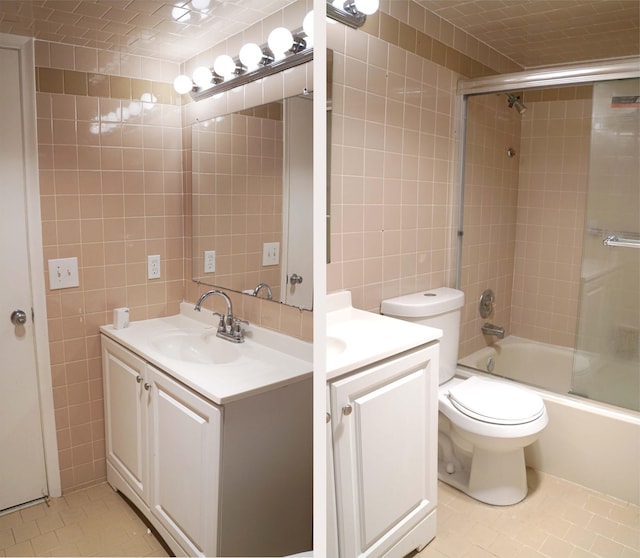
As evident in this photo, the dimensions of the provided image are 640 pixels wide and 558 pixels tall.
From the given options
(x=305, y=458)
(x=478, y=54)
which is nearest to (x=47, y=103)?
(x=305, y=458)

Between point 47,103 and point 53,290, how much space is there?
0.14m

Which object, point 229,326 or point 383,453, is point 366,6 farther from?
point 383,453

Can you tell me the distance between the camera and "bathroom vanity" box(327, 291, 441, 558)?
2.84 feet

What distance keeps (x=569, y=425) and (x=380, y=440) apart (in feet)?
2.33

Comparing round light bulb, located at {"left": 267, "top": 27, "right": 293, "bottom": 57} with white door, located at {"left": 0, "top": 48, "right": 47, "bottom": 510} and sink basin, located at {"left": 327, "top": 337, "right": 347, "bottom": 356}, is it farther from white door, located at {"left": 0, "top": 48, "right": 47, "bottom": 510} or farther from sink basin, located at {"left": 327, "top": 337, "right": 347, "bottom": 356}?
sink basin, located at {"left": 327, "top": 337, "right": 347, "bottom": 356}

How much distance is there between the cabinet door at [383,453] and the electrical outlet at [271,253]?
0.33 meters

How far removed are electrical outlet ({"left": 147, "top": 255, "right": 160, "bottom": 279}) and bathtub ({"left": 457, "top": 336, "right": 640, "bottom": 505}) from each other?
45.7 inches

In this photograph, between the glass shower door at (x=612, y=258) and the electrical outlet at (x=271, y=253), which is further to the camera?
the glass shower door at (x=612, y=258)

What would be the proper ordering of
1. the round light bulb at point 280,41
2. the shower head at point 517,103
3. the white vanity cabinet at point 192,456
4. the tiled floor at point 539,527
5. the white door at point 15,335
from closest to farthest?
the white door at point 15,335 < the white vanity cabinet at point 192,456 < the round light bulb at point 280,41 < the tiled floor at point 539,527 < the shower head at point 517,103

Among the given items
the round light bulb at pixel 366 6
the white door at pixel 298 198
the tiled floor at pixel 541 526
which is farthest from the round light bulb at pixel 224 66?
the tiled floor at pixel 541 526

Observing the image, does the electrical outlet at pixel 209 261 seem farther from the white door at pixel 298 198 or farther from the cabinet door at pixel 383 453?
the cabinet door at pixel 383 453

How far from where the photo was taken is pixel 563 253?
1.42 m

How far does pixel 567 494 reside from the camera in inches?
45.3

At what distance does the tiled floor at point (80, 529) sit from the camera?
14.8 inches
